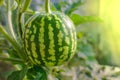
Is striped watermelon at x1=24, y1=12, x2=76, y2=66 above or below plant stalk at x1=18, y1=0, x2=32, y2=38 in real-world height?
below

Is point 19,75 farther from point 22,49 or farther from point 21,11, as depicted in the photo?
point 21,11

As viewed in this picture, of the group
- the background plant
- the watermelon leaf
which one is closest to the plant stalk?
the background plant

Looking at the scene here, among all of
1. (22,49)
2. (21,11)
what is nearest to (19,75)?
(22,49)

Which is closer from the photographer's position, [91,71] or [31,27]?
[31,27]

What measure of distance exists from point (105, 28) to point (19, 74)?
195 centimetres

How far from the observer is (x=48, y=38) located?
2.93 feet

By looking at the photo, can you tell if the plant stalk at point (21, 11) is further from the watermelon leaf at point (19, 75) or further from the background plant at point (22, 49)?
the watermelon leaf at point (19, 75)

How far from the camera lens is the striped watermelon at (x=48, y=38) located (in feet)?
2.94

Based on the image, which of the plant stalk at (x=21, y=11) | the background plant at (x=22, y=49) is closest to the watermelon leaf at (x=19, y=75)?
the background plant at (x=22, y=49)

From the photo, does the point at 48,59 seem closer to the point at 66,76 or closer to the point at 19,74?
the point at 19,74

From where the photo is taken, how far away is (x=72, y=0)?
139 cm

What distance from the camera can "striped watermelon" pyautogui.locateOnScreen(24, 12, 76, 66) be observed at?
2.94 ft

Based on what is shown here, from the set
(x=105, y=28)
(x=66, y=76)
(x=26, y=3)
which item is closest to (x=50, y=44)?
(x=26, y=3)

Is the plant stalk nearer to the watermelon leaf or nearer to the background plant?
the background plant
